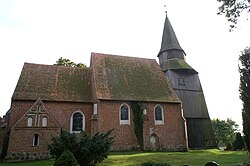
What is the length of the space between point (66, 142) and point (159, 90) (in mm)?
15147

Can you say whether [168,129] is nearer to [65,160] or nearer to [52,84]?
[52,84]

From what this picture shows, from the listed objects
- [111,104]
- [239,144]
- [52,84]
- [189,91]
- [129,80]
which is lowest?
[239,144]

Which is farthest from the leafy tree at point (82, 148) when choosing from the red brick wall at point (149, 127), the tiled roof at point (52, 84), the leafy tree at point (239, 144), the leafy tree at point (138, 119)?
the leafy tree at point (239, 144)

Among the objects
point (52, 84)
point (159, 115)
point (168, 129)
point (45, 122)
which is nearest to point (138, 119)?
point (159, 115)

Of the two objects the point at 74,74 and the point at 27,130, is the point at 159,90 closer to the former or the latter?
the point at 74,74

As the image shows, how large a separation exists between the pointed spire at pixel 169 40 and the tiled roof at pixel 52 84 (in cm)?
1195

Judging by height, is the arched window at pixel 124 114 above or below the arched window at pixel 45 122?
above

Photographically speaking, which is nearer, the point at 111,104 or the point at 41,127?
the point at 41,127

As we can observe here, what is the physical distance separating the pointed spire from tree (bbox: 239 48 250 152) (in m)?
18.0

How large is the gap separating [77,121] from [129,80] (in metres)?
7.63

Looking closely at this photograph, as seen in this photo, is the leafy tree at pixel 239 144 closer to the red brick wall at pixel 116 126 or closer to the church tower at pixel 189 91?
the church tower at pixel 189 91

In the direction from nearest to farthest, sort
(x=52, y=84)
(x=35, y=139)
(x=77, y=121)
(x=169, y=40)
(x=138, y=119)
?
A: (x=35, y=139) → (x=77, y=121) → (x=138, y=119) → (x=52, y=84) → (x=169, y=40)

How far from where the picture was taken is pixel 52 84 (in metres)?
25.3

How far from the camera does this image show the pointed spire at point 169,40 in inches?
1308
